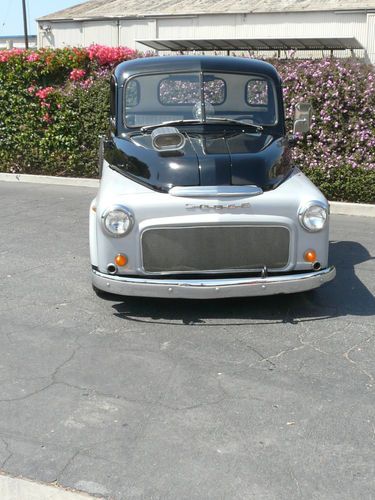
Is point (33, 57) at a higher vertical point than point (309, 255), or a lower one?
higher

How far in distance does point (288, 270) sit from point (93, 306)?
172 centimetres

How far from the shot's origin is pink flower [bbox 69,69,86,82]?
11922 mm

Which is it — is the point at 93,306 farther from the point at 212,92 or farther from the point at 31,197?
the point at 31,197

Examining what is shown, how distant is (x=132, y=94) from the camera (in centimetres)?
653

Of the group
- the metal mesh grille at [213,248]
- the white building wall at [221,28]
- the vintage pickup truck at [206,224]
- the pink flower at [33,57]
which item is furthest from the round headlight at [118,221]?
the white building wall at [221,28]

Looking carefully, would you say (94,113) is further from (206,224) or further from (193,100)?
(206,224)

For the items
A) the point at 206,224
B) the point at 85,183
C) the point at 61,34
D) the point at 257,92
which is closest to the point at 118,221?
the point at 206,224

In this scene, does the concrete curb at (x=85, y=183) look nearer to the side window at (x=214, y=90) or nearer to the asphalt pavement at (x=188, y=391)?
the asphalt pavement at (x=188, y=391)

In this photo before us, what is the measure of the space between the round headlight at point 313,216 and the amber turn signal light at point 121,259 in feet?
4.59

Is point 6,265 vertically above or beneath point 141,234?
beneath

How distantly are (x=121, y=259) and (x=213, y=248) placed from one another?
2.36 feet

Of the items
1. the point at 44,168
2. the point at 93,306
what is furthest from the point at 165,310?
the point at 44,168

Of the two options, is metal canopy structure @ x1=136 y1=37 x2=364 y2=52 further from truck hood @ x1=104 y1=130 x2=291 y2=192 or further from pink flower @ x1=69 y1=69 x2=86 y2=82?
truck hood @ x1=104 y1=130 x2=291 y2=192

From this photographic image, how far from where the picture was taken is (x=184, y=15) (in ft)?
82.0
